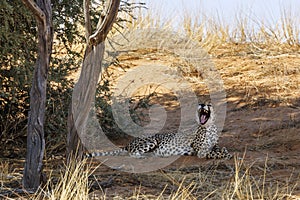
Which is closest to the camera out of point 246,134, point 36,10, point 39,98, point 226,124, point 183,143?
point 36,10

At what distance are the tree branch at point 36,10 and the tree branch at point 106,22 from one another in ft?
1.96

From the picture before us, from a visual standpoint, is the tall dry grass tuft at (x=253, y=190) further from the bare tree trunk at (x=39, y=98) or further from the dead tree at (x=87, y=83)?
the bare tree trunk at (x=39, y=98)

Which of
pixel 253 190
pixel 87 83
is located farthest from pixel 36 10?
pixel 253 190

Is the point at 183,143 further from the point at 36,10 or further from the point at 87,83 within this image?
the point at 36,10

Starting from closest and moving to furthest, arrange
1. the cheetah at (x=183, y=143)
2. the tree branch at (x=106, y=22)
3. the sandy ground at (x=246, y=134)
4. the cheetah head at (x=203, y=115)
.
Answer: the tree branch at (x=106, y=22) → the sandy ground at (x=246, y=134) → the cheetah at (x=183, y=143) → the cheetah head at (x=203, y=115)

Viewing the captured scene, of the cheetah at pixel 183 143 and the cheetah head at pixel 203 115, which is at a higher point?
the cheetah head at pixel 203 115

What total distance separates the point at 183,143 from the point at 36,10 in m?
3.44

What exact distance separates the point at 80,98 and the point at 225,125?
412 cm

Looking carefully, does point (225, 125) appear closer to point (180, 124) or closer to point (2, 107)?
point (180, 124)

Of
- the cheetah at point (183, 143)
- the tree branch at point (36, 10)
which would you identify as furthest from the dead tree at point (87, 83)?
the cheetah at point (183, 143)

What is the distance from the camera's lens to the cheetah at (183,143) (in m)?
6.68

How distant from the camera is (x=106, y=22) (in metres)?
4.54

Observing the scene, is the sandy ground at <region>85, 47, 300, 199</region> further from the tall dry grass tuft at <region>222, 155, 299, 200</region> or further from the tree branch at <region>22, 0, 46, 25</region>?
the tree branch at <region>22, 0, 46, 25</region>

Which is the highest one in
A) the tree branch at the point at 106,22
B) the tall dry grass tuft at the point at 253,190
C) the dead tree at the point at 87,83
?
the tree branch at the point at 106,22
